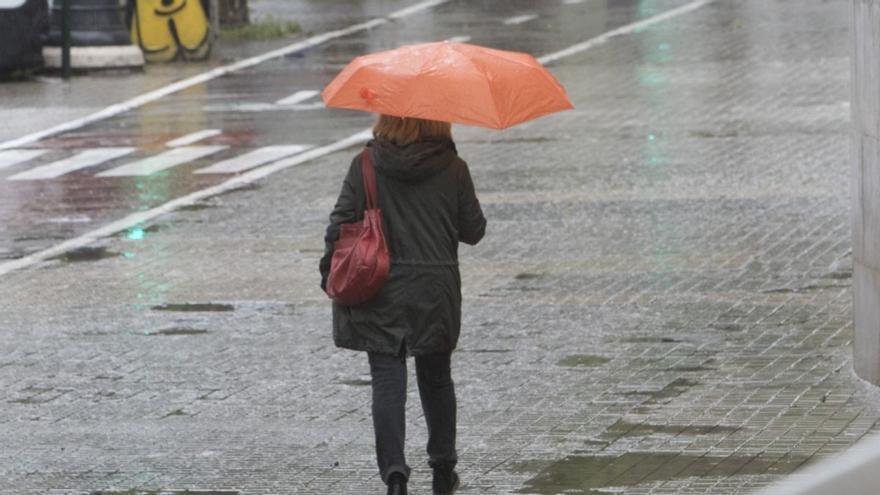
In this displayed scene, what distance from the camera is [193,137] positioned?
61.3 feet

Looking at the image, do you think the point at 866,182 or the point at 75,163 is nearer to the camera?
the point at 866,182

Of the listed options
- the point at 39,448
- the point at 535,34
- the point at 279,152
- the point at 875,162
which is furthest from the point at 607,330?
the point at 535,34

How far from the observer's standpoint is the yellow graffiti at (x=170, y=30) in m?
25.0

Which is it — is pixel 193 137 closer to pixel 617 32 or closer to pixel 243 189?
pixel 243 189

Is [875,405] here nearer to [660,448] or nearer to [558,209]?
[660,448]

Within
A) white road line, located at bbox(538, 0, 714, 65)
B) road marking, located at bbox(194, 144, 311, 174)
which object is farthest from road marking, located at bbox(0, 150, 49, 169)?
white road line, located at bbox(538, 0, 714, 65)

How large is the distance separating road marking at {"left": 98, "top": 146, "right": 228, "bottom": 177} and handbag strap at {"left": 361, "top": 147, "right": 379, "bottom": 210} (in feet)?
32.9

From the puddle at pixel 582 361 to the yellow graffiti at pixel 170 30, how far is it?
16.7 m

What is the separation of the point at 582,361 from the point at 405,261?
8.83 ft

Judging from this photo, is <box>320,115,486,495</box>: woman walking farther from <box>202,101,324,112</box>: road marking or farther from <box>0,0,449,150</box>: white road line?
<box>202,101,324,112</box>: road marking

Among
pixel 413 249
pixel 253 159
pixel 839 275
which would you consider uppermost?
pixel 413 249

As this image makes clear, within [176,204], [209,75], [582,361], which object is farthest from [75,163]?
[582,361]

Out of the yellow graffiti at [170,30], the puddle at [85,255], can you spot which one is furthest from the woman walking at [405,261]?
the yellow graffiti at [170,30]

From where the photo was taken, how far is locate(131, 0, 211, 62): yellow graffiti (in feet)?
82.2
